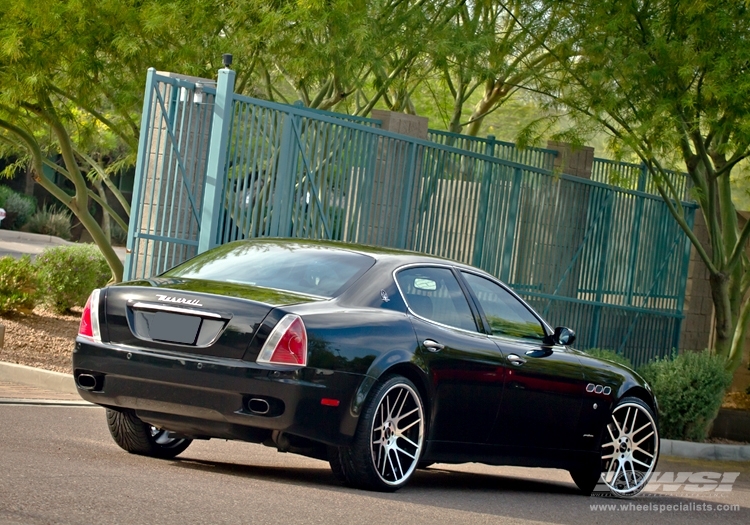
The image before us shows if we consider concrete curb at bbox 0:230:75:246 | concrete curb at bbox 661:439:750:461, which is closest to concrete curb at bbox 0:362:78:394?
concrete curb at bbox 661:439:750:461

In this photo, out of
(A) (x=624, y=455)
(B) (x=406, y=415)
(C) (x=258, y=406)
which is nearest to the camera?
(C) (x=258, y=406)

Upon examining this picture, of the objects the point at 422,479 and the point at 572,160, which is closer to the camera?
the point at 422,479

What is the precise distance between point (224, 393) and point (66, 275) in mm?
11565

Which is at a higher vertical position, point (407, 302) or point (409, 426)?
point (407, 302)

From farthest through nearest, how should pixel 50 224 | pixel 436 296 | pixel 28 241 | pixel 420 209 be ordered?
1. pixel 50 224
2. pixel 28 241
3. pixel 420 209
4. pixel 436 296

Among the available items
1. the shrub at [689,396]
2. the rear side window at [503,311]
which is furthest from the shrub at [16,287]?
the rear side window at [503,311]

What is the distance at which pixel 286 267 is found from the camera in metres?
7.59

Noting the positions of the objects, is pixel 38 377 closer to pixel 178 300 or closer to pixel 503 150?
pixel 178 300

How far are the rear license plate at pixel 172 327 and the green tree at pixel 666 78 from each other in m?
8.31

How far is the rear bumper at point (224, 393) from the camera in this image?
6.59m

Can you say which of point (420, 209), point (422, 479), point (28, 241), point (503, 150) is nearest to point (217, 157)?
point (420, 209)

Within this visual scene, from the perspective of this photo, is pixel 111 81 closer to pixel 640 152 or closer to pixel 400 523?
pixel 640 152

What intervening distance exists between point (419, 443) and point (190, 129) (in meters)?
5.91

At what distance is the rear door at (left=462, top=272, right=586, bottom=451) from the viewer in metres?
8.08
